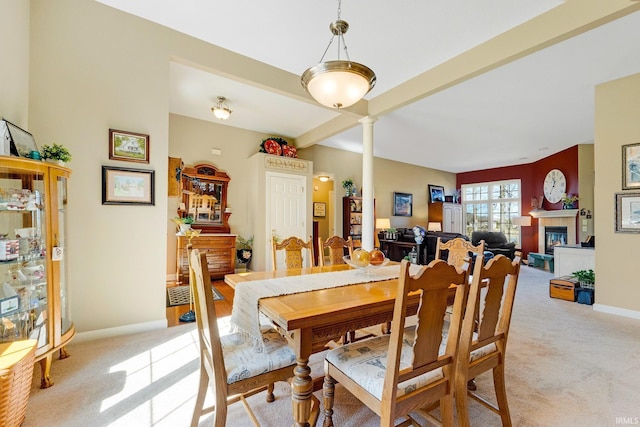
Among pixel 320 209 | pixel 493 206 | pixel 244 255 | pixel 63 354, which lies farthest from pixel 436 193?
pixel 63 354

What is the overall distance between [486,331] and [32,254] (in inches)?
111

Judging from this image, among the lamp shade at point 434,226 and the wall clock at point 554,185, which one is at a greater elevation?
the wall clock at point 554,185

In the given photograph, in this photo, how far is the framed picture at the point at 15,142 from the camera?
1.72 meters

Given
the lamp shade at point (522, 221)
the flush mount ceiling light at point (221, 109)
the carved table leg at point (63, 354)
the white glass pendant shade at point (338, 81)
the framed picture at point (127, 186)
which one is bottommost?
the carved table leg at point (63, 354)

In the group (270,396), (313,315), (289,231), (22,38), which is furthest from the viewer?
(289,231)

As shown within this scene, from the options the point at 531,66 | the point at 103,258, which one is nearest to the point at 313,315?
the point at 103,258

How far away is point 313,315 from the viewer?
48.5 inches

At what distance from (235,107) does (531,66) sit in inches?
162

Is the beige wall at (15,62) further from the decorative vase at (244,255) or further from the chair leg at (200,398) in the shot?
the decorative vase at (244,255)

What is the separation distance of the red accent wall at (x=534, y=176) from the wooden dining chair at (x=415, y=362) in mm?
7810

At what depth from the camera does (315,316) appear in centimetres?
123

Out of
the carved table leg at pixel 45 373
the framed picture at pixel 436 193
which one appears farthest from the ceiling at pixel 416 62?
the framed picture at pixel 436 193

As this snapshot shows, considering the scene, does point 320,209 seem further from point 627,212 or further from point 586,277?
point 627,212

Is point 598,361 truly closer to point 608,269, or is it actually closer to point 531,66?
point 608,269
